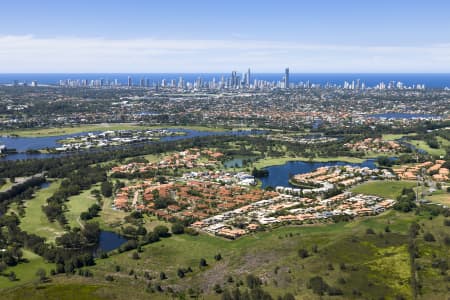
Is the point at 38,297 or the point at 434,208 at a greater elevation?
the point at 434,208

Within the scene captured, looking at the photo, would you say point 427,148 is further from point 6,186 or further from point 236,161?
point 6,186

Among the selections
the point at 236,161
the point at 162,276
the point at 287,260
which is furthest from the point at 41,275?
the point at 236,161

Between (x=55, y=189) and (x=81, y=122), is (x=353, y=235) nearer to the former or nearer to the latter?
(x=55, y=189)

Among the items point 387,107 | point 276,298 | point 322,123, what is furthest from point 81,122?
point 276,298

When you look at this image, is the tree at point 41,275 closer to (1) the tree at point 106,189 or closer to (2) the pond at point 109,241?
(2) the pond at point 109,241

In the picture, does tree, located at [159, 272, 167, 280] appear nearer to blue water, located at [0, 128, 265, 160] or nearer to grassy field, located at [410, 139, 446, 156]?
blue water, located at [0, 128, 265, 160]

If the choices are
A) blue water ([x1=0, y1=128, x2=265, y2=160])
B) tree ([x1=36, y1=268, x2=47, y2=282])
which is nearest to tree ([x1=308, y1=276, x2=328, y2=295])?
tree ([x1=36, y1=268, x2=47, y2=282])
